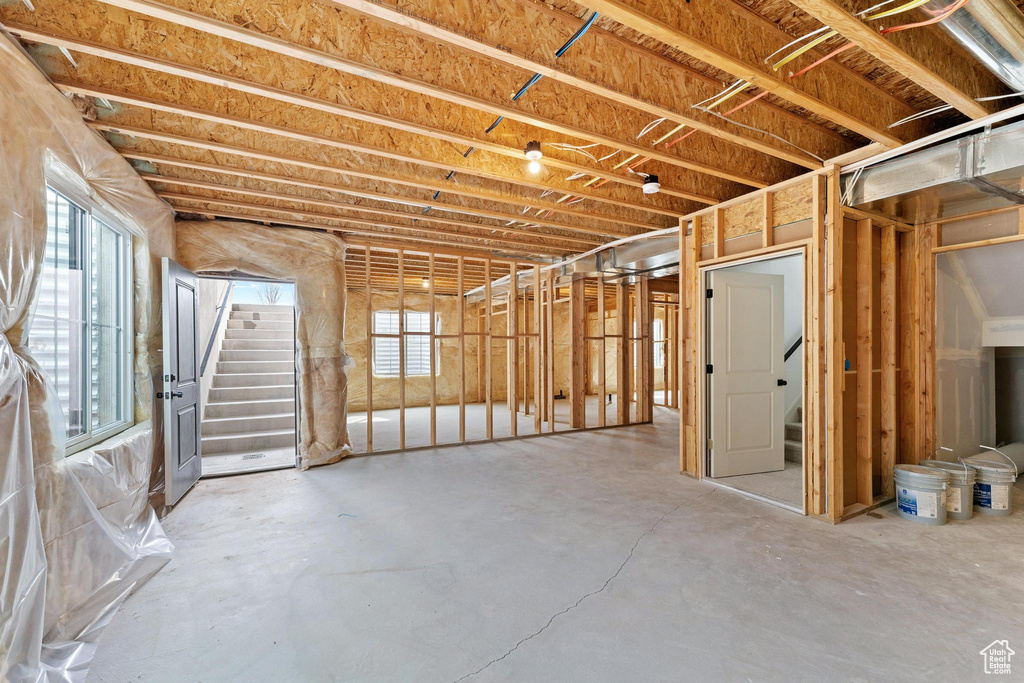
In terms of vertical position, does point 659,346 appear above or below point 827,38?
below

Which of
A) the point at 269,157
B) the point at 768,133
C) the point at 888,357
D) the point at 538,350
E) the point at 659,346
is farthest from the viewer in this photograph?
the point at 659,346

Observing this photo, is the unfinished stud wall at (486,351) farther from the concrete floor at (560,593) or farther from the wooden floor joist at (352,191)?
the concrete floor at (560,593)

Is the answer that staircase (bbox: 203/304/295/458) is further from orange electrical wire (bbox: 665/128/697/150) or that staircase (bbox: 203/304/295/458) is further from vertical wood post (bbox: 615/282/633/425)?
orange electrical wire (bbox: 665/128/697/150)

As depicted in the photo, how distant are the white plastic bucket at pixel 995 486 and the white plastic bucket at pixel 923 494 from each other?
1.30 ft

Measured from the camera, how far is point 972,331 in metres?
3.92


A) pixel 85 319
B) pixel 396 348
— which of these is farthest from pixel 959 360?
pixel 396 348

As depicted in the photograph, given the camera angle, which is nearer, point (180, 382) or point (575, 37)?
point (575, 37)

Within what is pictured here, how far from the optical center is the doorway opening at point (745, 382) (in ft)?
13.2

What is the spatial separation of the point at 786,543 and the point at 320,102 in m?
3.88

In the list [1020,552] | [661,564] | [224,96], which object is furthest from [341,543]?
[1020,552]

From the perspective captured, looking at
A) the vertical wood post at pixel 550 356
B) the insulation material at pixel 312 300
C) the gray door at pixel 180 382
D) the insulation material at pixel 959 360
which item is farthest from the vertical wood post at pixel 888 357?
the gray door at pixel 180 382

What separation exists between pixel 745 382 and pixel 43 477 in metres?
4.86

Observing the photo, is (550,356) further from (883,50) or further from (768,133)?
(883,50)

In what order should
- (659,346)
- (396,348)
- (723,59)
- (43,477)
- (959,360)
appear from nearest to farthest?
(43,477) → (723,59) → (959,360) → (396,348) → (659,346)
